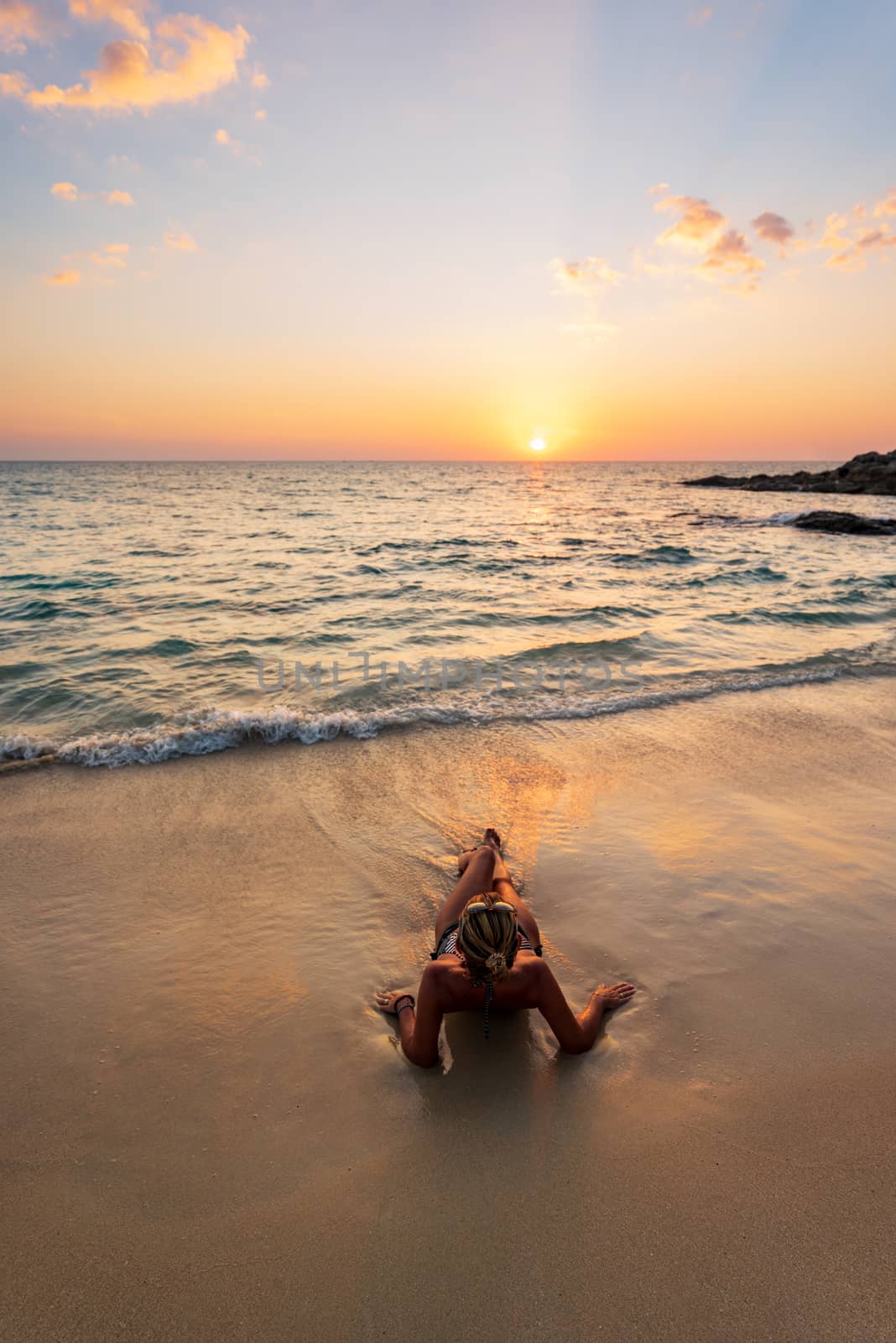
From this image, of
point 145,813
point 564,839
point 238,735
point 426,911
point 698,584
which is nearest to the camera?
point 426,911

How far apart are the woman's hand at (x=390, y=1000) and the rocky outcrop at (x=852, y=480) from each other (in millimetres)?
55643

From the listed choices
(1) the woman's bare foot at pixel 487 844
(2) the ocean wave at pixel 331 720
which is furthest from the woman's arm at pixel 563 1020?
(2) the ocean wave at pixel 331 720

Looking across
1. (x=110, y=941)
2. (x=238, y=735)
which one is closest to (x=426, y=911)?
(x=110, y=941)

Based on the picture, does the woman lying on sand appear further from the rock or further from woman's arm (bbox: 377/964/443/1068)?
the rock

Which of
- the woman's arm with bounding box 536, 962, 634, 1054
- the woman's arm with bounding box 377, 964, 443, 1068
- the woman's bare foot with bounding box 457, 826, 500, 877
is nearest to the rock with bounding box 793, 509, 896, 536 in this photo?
the woman's bare foot with bounding box 457, 826, 500, 877

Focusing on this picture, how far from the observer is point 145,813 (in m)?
5.46

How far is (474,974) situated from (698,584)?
15754 millimetres

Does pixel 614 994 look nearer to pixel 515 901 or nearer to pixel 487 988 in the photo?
pixel 515 901

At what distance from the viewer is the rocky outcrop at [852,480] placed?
47.4 meters

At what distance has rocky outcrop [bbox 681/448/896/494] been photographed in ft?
156

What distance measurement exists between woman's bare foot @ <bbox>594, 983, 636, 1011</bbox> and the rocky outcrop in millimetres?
54895

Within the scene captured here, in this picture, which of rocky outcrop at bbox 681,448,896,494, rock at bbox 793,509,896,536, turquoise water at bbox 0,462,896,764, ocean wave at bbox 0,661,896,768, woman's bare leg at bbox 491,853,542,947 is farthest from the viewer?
rocky outcrop at bbox 681,448,896,494

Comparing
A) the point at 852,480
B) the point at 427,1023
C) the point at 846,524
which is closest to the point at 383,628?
the point at 427,1023

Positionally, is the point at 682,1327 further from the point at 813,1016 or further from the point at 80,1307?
the point at 80,1307
